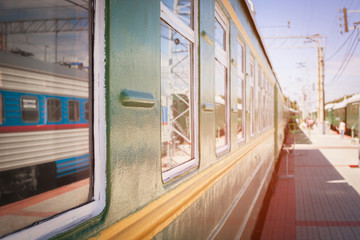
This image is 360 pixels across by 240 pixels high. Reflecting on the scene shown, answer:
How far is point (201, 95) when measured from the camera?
2.23 meters

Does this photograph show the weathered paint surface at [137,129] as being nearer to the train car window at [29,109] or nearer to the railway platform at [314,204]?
the railway platform at [314,204]

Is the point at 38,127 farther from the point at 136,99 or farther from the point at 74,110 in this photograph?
the point at 136,99

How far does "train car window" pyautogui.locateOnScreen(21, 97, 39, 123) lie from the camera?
21.2ft

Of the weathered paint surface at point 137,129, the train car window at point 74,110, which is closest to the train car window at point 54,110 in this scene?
the train car window at point 74,110

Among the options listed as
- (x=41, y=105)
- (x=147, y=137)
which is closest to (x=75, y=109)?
(x=41, y=105)

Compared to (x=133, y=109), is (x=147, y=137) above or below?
below

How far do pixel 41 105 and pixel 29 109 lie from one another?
Answer: 39 cm

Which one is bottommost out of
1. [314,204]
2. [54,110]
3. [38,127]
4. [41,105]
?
[314,204]

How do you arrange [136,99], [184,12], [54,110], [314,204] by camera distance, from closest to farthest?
[136,99], [184,12], [314,204], [54,110]

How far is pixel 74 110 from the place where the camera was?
8.06 meters

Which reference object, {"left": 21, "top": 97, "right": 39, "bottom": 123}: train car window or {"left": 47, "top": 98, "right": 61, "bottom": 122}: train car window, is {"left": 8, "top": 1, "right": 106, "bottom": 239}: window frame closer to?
{"left": 21, "top": 97, "right": 39, "bottom": 123}: train car window

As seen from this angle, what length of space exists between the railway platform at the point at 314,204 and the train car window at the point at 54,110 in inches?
202

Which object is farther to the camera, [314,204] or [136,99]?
[314,204]

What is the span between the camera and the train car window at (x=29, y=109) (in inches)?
254
